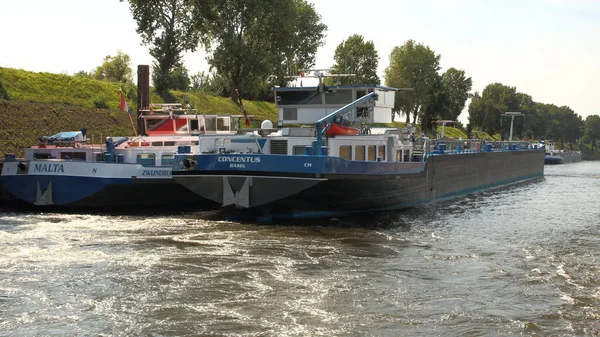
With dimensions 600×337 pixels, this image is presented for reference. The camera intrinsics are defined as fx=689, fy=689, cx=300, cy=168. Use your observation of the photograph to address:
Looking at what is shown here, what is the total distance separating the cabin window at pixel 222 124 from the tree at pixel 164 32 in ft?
80.6

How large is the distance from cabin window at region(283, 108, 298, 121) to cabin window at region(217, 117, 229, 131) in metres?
3.54

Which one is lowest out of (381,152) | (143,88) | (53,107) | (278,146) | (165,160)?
(165,160)

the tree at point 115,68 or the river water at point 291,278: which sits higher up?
the tree at point 115,68

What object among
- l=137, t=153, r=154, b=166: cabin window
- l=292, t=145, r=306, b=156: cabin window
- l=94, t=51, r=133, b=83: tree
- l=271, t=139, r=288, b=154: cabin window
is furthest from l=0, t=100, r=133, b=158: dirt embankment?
l=94, t=51, r=133, b=83: tree

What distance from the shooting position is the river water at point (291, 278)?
10953 mm

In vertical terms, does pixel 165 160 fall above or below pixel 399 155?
below

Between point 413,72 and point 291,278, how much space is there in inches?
Result: 3049

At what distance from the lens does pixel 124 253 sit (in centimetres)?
1595

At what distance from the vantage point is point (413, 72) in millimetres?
88375

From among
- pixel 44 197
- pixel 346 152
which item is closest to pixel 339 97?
pixel 346 152

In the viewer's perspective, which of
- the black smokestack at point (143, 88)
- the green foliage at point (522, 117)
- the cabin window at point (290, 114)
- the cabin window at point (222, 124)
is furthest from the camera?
the green foliage at point (522, 117)

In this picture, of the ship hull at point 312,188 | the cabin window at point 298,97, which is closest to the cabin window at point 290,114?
the cabin window at point 298,97

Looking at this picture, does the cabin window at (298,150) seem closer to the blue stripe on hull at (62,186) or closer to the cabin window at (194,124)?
the blue stripe on hull at (62,186)

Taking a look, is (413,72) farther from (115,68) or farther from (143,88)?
(143,88)
